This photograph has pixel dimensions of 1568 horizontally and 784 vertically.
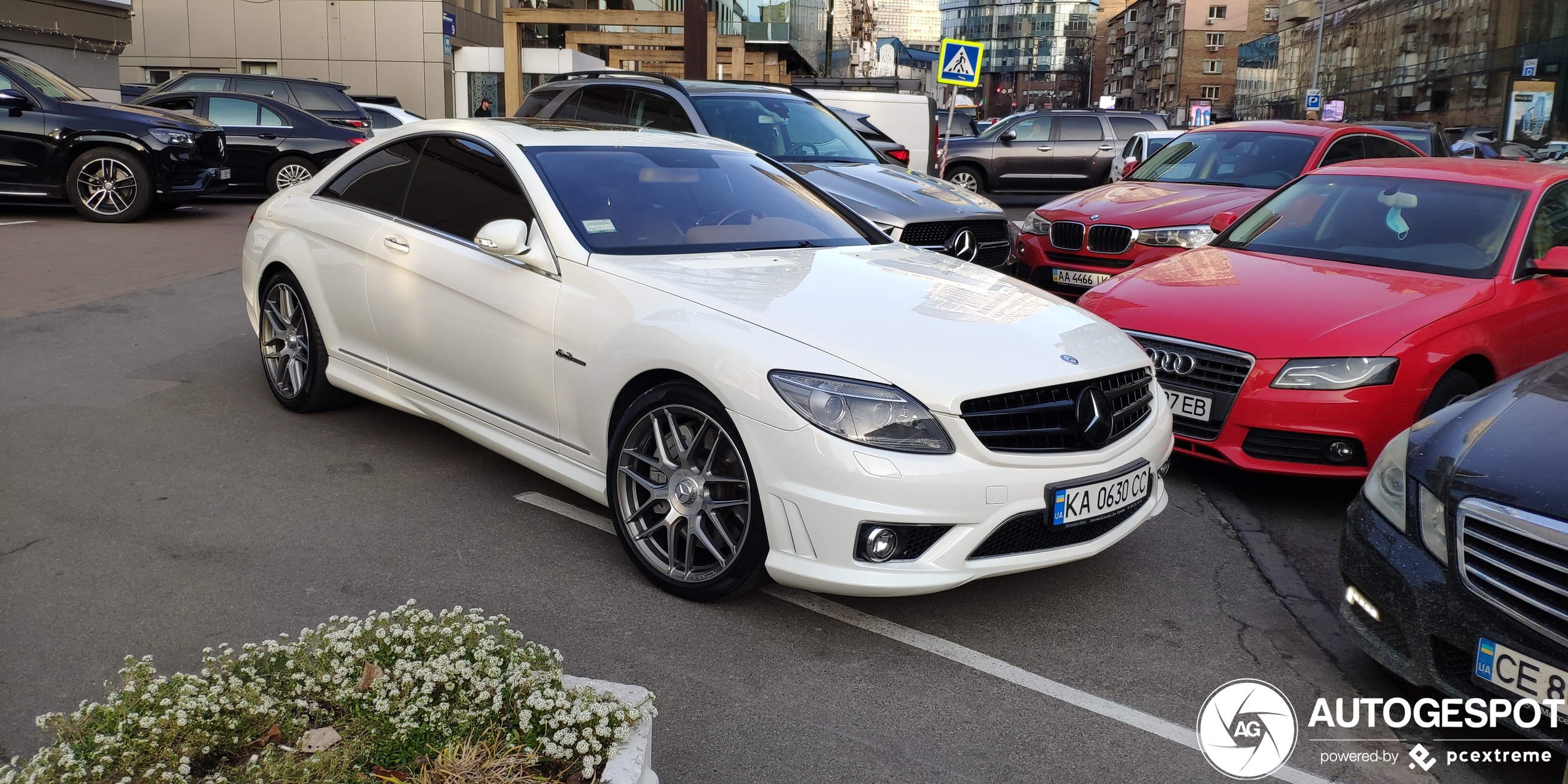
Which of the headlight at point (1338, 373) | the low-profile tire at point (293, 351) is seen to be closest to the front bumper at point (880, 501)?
the headlight at point (1338, 373)

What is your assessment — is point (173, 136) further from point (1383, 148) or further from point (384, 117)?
point (1383, 148)

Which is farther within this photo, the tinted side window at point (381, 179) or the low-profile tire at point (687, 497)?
the tinted side window at point (381, 179)

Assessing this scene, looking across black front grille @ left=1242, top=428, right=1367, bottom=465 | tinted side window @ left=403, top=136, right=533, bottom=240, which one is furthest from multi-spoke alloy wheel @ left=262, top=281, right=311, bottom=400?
black front grille @ left=1242, top=428, right=1367, bottom=465

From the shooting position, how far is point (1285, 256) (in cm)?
632

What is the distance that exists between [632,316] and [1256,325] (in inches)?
112

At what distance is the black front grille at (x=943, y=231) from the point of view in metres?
8.43

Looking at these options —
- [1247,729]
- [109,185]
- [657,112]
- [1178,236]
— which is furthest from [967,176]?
[1247,729]

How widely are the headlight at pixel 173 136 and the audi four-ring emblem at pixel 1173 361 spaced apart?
12067 millimetres

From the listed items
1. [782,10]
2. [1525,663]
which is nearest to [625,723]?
[1525,663]

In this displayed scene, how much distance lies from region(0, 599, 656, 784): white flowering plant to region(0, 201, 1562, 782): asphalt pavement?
2.20 feet

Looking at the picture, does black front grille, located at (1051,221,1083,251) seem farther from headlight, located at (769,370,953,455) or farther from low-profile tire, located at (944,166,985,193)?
low-profile tire, located at (944,166,985,193)

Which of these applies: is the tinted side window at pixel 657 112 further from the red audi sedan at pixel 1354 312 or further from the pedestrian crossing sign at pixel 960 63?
the pedestrian crossing sign at pixel 960 63

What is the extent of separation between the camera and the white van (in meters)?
15.8

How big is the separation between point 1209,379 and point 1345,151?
6026 mm
